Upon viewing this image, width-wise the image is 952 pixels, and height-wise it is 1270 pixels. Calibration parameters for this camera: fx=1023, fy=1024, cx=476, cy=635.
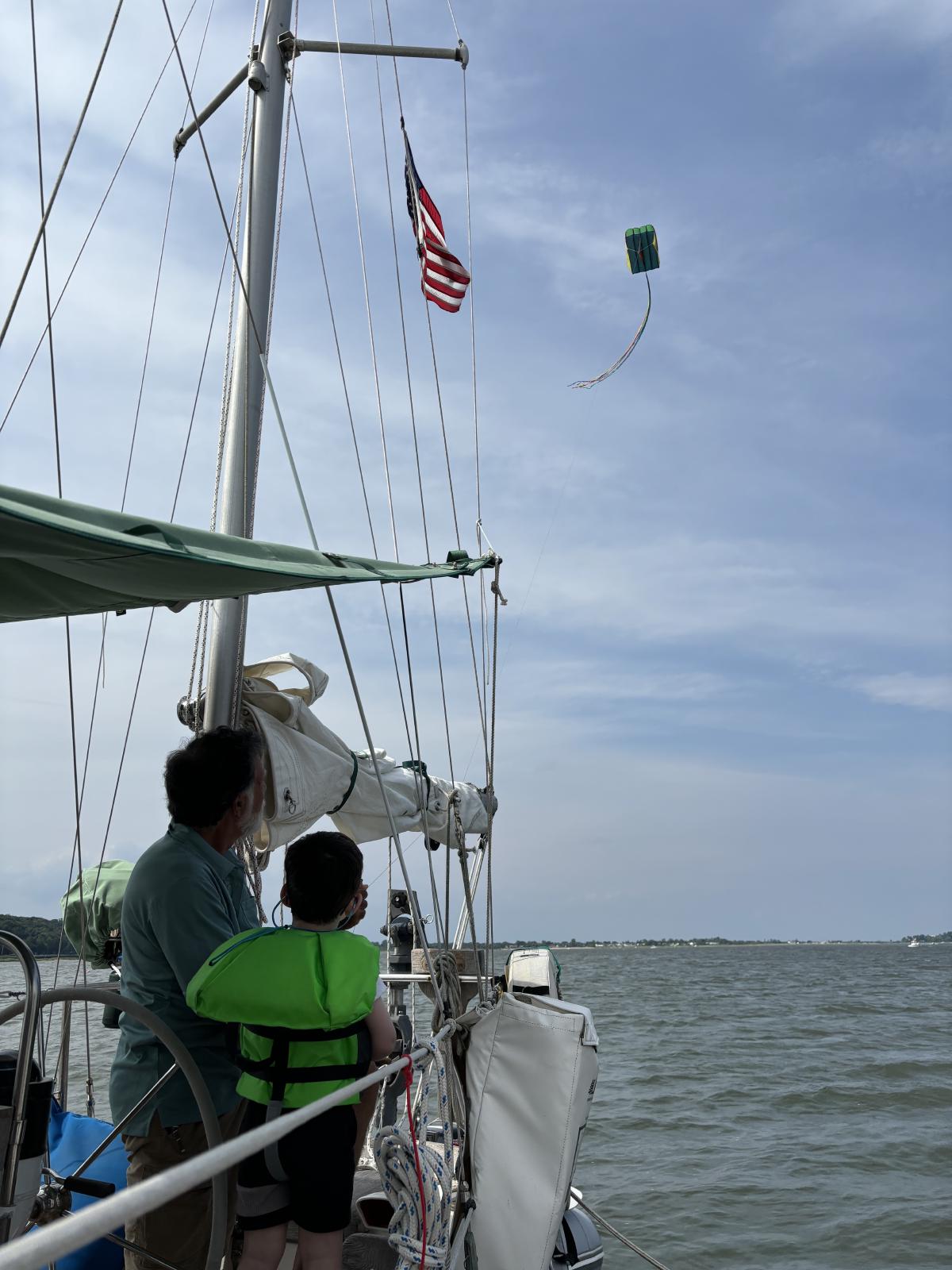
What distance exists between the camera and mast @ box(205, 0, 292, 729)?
→ 462cm

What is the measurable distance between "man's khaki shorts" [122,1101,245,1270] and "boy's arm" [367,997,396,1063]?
0.38m

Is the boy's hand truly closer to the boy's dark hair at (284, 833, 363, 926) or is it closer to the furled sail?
the boy's dark hair at (284, 833, 363, 926)

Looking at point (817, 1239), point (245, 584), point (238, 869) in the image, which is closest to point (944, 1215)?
point (817, 1239)

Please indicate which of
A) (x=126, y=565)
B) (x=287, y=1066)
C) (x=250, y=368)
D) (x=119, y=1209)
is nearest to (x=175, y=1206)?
(x=287, y=1066)

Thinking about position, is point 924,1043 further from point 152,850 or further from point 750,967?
point 750,967

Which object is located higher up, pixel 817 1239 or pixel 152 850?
pixel 152 850

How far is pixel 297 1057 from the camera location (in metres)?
2.28

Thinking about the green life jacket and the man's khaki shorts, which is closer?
the green life jacket

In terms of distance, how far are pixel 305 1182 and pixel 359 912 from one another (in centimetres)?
87

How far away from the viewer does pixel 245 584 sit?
8.46ft

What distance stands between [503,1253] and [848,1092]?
497 inches

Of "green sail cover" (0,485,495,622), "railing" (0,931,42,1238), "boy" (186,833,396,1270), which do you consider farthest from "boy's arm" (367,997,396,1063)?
"green sail cover" (0,485,495,622)

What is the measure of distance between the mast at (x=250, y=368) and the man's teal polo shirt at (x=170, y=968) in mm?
2041

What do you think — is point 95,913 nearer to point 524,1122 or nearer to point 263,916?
point 263,916
